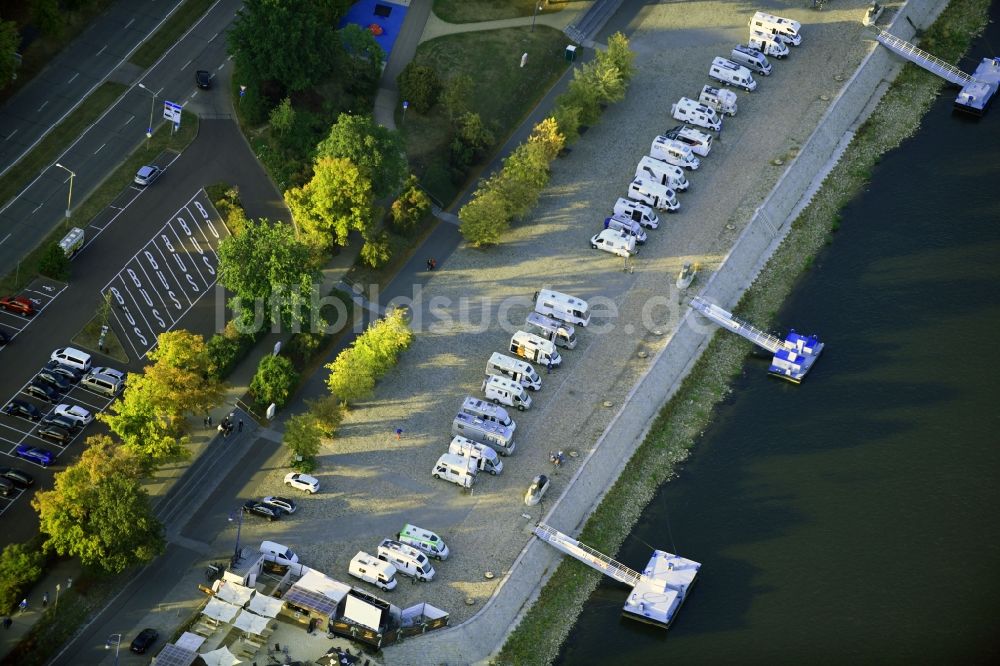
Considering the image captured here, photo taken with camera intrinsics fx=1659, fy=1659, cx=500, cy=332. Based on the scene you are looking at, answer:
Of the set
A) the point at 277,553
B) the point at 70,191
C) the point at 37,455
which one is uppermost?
the point at 70,191

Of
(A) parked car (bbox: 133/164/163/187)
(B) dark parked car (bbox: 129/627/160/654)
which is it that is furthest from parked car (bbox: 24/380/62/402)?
(A) parked car (bbox: 133/164/163/187)

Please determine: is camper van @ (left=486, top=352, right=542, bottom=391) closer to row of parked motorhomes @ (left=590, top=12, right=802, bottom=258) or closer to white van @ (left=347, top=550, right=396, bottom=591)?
row of parked motorhomes @ (left=590, top=12, right=802, bottom=258)

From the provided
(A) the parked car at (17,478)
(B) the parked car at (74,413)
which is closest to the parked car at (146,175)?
(B) the parked car at (74,413)

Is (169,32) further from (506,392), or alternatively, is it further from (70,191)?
(506,392)

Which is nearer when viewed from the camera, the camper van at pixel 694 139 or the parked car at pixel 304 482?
the parked car at pixel 304 482

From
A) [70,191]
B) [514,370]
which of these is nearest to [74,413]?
[70,191]

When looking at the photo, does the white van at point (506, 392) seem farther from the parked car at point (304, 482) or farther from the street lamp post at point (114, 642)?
the street lamp post at point (114, 642)
